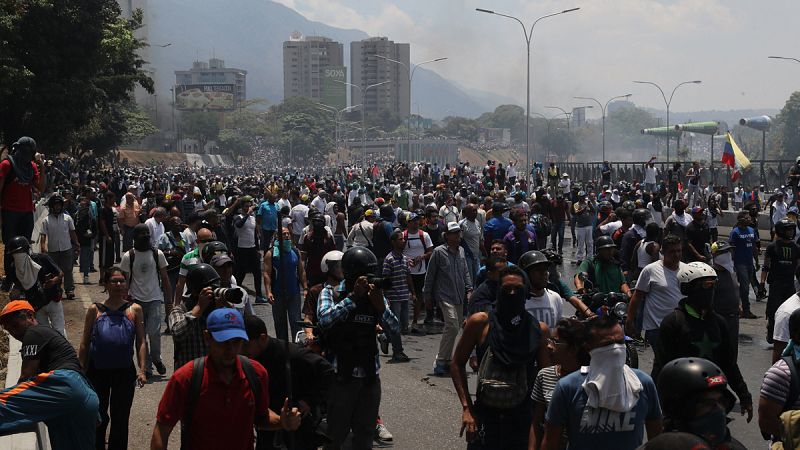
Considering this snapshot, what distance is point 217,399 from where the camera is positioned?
4.75 meters

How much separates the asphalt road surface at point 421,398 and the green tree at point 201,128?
15926cm

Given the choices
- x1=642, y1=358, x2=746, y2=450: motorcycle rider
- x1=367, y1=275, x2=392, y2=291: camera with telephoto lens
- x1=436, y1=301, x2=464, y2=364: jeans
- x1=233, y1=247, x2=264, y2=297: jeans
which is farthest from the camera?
x1=233, y1=247, x2=264, y2=297: jeans

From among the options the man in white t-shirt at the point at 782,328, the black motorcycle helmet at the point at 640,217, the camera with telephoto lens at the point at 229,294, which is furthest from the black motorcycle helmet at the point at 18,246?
the black motorcycle helmet at the point at 640,217

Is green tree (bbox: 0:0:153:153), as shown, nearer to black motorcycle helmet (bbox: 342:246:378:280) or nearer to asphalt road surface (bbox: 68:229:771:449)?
asphalt road surface (bbox: 68:229:771:449)

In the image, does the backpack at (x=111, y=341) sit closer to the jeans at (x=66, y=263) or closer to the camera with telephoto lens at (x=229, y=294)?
the camera with telephoto lens at (x=229, y=294)

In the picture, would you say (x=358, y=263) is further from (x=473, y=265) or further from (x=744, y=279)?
(x=744, y=279)

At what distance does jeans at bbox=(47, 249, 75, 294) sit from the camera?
1458cm

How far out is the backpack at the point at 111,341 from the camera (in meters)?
7.08

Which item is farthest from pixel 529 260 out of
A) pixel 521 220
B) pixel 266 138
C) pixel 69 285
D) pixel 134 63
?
pixel 266 138

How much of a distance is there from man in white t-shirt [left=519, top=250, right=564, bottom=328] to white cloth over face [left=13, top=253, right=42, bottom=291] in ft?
16.9

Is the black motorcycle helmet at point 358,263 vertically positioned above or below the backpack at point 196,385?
above

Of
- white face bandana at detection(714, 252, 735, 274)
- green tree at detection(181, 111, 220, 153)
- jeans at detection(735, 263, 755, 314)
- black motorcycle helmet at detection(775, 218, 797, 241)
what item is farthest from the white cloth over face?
green tree at detection(181, 111, 220, 153)

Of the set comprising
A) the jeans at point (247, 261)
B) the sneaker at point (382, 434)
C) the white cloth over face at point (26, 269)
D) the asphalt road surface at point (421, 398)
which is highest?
the white cloth over face at point (26, 269)

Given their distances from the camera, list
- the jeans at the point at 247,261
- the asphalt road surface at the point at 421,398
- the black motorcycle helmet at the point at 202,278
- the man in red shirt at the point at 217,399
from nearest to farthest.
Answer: the man in red shirt at the point at 217,399 < the black motorcycle helmet at the point at 202,278 < the asphalt road surface at the point at 421,398 < the jeans at the point at 247,261
